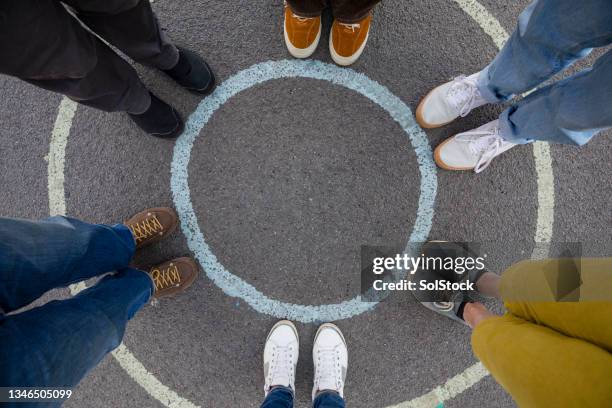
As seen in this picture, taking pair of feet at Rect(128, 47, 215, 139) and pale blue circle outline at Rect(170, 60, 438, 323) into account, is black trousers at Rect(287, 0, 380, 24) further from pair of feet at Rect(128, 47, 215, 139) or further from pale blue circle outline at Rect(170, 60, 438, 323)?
pair of feet at Rect(128, 47, 215, 139)

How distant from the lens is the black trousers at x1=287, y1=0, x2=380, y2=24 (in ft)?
4.84

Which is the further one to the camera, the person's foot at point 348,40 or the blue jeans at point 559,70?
the person's foot at point 348,40

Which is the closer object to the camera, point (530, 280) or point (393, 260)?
point (530, 280)

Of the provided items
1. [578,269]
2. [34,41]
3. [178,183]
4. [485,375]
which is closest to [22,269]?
[34,41]

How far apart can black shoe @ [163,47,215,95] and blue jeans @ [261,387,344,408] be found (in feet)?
4.95

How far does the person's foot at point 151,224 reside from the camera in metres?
1.86

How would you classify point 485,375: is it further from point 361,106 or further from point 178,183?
point 178,183

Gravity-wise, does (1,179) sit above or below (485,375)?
above

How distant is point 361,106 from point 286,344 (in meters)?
1.27

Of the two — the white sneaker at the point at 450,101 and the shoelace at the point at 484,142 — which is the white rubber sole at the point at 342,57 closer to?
the white sneaker at the point at 450,101

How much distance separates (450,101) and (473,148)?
9.9 inches

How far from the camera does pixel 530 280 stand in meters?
1.22

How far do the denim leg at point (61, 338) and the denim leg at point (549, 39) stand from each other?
1.73 metres

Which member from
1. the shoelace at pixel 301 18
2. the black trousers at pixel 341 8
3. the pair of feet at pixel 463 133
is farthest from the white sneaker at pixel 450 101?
the shoelace at pixel 301 18
